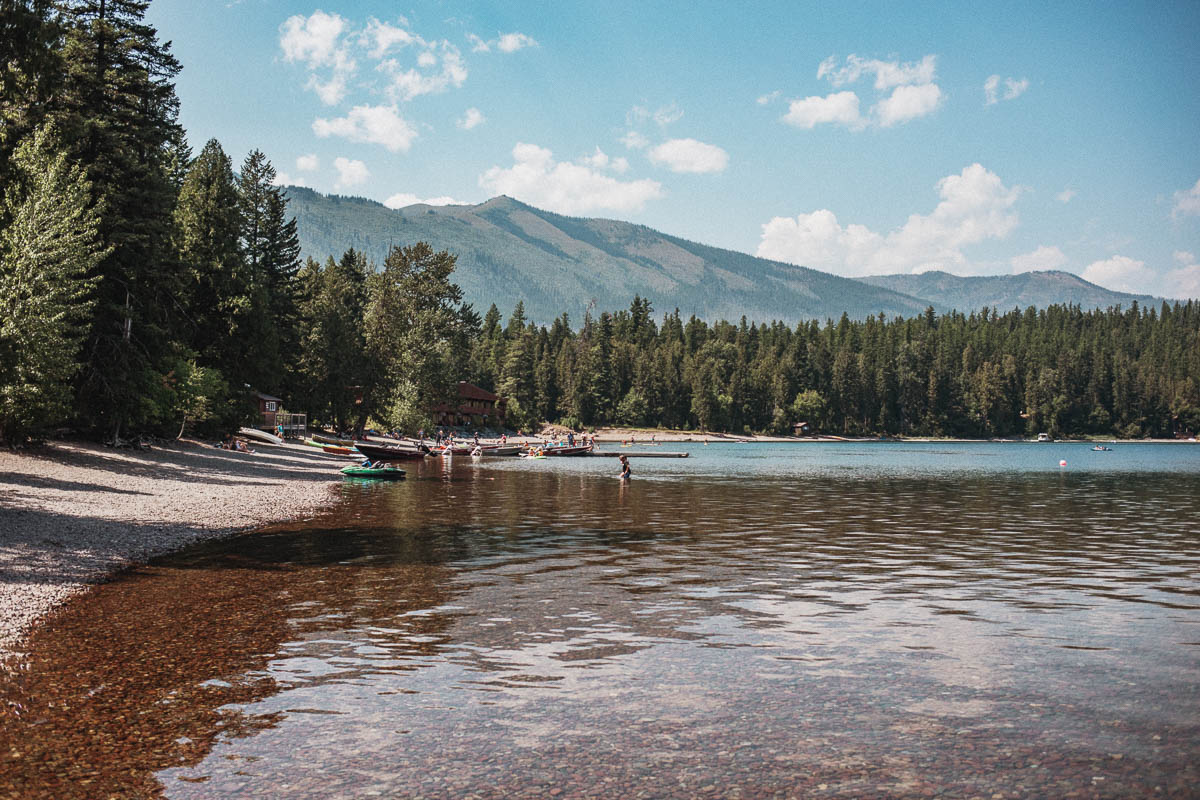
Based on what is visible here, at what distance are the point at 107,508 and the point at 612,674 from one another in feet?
74.9

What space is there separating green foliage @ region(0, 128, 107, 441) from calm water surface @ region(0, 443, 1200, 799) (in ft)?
42.1

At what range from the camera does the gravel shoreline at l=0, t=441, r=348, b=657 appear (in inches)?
725

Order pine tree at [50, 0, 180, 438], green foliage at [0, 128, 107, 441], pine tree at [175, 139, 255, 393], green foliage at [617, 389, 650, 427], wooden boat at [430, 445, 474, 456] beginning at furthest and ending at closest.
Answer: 1. green foliage at [617, 389, 650, 427]
2. wooden boat at [430, 445, 474, 456]
3. pine tree at [175, 139, 255, 393]
4. pine tree at [50, 0, 180, 438]
5. green foliage at [0, 128, 107, 441]

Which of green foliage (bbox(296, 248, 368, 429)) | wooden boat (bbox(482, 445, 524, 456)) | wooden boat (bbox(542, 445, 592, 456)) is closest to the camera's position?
green foliage (bbox(296, 248, 368, 429))

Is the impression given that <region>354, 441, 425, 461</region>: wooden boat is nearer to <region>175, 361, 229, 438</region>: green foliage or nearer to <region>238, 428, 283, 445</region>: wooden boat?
<region>238, 428, 283, 445</region>: wooden boat

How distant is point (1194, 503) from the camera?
4838 centimetres

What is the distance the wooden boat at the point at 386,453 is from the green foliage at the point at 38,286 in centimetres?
3652

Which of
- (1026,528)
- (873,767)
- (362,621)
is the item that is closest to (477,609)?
(362,621)

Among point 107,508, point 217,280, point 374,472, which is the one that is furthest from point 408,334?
point 107,508

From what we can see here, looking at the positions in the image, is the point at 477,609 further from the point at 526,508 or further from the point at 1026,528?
the point at 1026,528

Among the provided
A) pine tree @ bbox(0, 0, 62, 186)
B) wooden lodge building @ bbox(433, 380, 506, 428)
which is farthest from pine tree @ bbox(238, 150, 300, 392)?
pine tree @ bbox(0, 0, 62, 186)

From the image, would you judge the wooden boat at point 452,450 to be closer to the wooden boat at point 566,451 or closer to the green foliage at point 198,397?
the wooden boat at point 566,451

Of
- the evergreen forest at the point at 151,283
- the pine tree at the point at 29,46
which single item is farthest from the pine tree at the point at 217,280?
the pine tree at the point at 29,46

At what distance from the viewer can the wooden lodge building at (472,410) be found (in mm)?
138125
